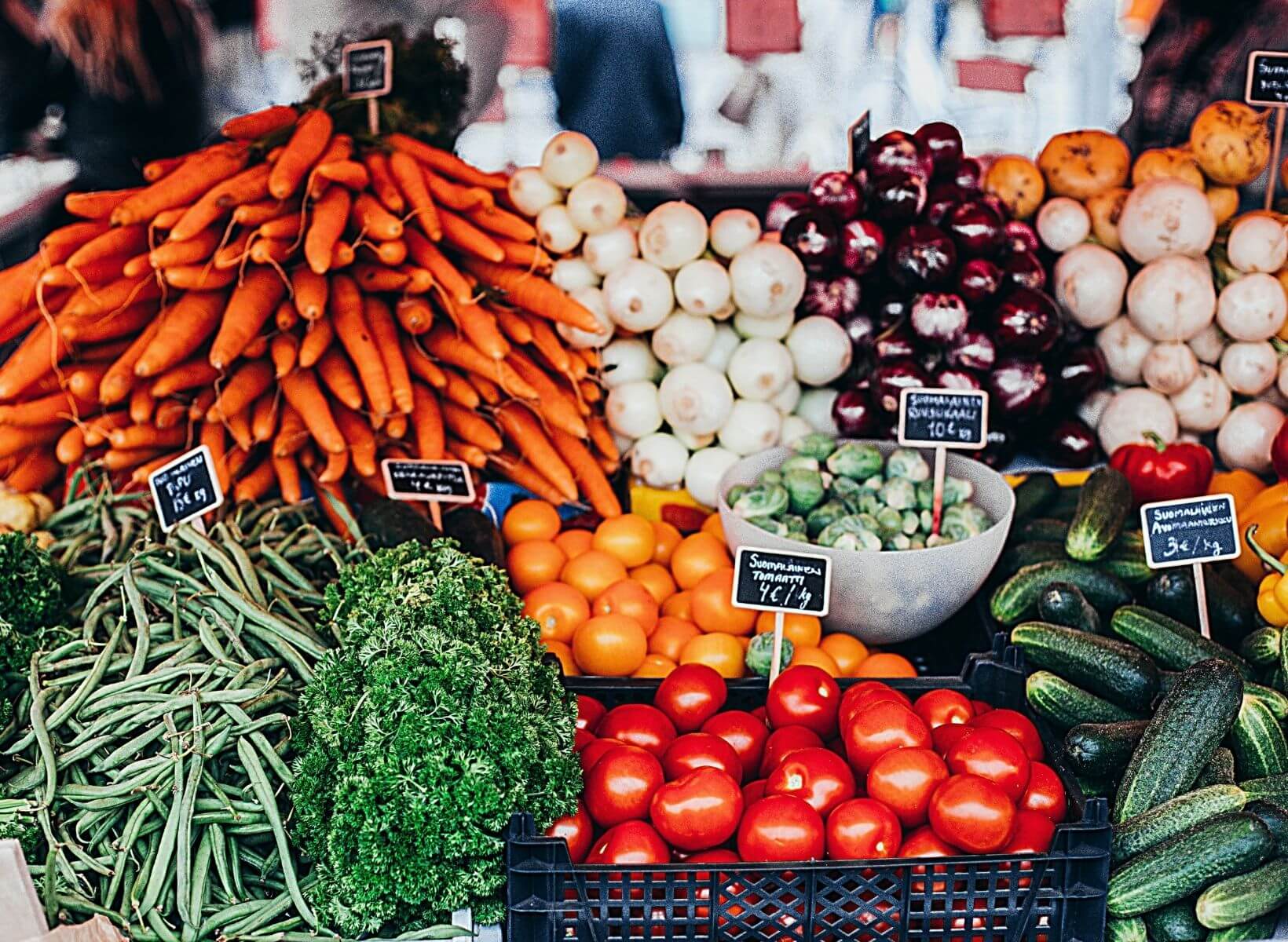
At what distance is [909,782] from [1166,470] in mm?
1419

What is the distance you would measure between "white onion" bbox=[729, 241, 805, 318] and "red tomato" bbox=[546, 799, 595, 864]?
1.54 meters

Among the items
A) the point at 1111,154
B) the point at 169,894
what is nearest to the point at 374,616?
the point at 169,894

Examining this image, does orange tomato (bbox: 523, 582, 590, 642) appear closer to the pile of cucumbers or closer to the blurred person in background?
the pile of cucumbers

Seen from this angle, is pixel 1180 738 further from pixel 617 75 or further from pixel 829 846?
pixel 617 75

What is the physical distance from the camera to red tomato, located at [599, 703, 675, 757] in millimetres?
2113

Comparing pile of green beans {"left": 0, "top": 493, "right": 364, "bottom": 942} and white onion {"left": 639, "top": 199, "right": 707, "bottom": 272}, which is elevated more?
white onion {"left": 639, "top": 199, "right": 707, "bottom": 272}

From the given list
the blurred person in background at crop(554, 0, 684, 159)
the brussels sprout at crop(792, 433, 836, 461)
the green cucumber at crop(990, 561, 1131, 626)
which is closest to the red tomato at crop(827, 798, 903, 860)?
the green cucumber at crop(990, 561, 1131, 626)

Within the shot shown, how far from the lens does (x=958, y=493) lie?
109 inches

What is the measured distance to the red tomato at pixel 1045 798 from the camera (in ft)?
6.35

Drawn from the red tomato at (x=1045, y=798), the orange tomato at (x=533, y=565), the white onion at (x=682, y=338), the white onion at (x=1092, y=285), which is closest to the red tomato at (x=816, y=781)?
the red tomato at (x=1045, y=798)

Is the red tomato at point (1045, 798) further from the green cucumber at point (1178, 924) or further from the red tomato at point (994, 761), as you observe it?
the green cucumber at point (1178, 924)

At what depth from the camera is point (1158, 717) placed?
6.87 ft

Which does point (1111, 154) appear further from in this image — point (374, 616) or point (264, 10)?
point (264, 10)

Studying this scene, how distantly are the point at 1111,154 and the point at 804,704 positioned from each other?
208cm
